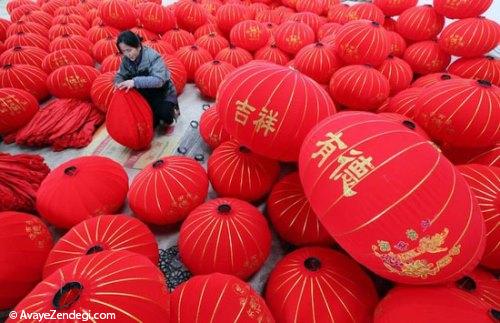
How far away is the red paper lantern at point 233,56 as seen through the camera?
14.7 ft

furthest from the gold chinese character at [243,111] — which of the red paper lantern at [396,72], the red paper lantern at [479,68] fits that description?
the red paper lantern at [479,68]

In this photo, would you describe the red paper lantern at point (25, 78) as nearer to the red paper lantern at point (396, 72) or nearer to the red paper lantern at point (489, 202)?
the red paper lantern at point (396, 72)

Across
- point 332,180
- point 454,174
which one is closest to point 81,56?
point 332,180

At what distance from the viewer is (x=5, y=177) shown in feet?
9.20

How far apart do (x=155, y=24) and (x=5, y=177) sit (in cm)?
310

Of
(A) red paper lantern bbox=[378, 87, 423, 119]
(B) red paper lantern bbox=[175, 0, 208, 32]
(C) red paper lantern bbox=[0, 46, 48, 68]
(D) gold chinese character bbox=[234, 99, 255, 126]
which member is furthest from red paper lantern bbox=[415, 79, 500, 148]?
(C) red paper lantern bbox=[0, 46, 48, 68]

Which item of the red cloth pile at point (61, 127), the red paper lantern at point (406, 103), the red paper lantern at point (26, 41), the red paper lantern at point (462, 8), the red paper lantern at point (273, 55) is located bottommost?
the red cloth pile at point (61, 127)

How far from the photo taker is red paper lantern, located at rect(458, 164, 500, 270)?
202cm

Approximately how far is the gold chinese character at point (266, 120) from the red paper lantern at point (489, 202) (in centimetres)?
136

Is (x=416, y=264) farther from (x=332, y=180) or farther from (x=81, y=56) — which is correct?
(x=81, y=56)

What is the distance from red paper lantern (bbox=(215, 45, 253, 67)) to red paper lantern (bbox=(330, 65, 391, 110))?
1.57 meters

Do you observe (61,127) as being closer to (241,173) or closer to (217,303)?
(241,173)

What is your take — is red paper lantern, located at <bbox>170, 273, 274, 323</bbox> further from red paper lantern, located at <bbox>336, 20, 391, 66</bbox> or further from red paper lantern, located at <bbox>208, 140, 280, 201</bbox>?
red paper lantern, located at <bbox>336, 20, 391, 66</bbox>

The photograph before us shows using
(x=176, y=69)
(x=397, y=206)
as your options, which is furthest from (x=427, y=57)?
(x=397, y=206)
